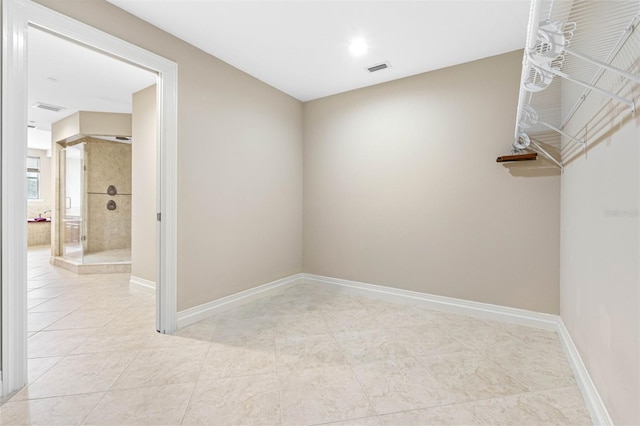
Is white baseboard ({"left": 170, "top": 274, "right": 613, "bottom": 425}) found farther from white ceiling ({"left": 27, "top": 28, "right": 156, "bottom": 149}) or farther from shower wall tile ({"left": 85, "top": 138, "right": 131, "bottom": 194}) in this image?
shower wall tile ({"left": 85, "top": 138, "right": 131, "bottom": 194})

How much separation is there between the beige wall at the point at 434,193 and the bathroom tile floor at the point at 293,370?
1.60ft

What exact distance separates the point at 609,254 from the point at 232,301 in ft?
9.94

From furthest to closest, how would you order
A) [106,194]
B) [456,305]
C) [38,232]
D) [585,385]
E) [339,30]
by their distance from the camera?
[38,232], [106,194], [456,305], [339,30], [585,385]

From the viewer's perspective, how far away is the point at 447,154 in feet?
10.2

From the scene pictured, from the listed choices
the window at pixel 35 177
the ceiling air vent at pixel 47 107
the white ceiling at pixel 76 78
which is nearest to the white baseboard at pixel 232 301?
the white ceiling at pixel 76 78

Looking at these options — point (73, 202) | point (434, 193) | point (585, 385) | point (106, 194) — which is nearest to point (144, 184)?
point (106, 194)

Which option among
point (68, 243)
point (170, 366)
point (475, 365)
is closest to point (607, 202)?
point (475, 365)

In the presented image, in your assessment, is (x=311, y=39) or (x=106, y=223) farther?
(x=106, y=223)

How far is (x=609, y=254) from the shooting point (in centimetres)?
140

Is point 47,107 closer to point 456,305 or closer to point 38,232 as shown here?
point 38,232

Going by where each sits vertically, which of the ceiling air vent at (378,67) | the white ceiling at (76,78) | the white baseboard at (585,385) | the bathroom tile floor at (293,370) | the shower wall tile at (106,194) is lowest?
the bathroom tile floor at (293,370)

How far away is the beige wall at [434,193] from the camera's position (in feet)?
8.97

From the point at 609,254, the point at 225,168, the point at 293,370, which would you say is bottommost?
the point at 293,370

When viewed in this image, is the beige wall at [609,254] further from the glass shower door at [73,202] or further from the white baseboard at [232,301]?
the glass shower door at [73,202]
